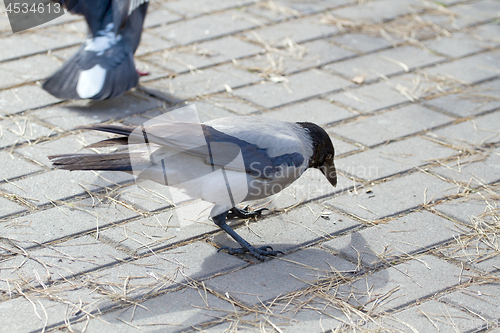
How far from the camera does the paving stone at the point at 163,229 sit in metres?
3.12

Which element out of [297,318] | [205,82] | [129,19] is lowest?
[297,318]

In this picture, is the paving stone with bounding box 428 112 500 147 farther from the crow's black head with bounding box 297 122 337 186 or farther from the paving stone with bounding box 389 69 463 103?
the crow's black head with bounding box 297 122 337 186

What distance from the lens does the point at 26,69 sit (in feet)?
16.7

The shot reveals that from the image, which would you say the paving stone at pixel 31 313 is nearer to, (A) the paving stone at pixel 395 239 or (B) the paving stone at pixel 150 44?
(A) the paving stone at pixel 395 239

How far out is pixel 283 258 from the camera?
3.07m

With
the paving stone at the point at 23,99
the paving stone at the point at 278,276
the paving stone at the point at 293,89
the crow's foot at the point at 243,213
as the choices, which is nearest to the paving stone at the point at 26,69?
the paving stone at the point at 23,99

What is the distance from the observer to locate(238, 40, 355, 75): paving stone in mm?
5289

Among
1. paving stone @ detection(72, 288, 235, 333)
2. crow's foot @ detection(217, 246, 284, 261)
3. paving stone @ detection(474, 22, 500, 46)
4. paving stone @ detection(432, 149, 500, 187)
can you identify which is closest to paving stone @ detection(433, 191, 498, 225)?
paving stone @ detection(432, 149, 500, 187)

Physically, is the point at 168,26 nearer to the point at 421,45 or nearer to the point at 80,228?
the point at 421,45

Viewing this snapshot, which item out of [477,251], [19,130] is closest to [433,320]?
[477,251]

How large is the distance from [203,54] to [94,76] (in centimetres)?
125

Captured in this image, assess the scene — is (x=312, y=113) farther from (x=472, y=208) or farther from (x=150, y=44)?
(x=150, y=44)

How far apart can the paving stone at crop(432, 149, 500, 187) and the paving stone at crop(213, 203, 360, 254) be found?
899 mm

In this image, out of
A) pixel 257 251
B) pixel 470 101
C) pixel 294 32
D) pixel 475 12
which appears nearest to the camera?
pixel 257 251
